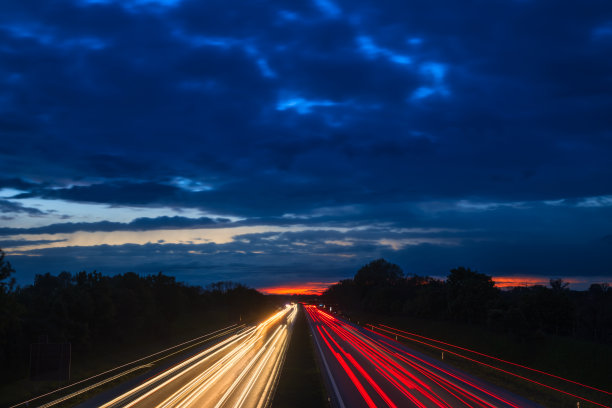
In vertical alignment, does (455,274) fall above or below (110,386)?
above

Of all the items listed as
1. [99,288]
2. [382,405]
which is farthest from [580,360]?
[99,288]

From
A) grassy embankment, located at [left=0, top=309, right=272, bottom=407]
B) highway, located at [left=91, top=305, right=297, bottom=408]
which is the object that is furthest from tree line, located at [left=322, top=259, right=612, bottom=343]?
grassy embankment, located at [left=0, top=309, right=272, bottom=407]

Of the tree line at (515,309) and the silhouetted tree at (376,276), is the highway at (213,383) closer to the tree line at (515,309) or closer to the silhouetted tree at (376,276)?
the tree line at (515,309)

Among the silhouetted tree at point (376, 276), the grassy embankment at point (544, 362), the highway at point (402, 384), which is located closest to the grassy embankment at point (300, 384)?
the highway at point (402, 384)

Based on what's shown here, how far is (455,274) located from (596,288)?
164 ft

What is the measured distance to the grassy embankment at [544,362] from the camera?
31064mm

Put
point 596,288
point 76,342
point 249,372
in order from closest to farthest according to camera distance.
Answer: point 249,372, point 76,342, point 596,288

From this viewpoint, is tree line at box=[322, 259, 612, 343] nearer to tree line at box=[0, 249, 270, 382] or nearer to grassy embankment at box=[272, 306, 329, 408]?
grassy embankment at box=[272, 306, 329, 408]

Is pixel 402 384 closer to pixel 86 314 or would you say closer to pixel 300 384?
pixel 300 384

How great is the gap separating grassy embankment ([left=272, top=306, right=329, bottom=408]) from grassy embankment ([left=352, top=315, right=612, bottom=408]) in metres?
12.8

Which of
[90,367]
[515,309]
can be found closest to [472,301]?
[515,309]

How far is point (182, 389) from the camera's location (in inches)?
1146

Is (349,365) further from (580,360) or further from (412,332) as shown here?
(412,332)

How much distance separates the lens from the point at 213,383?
3119cm
